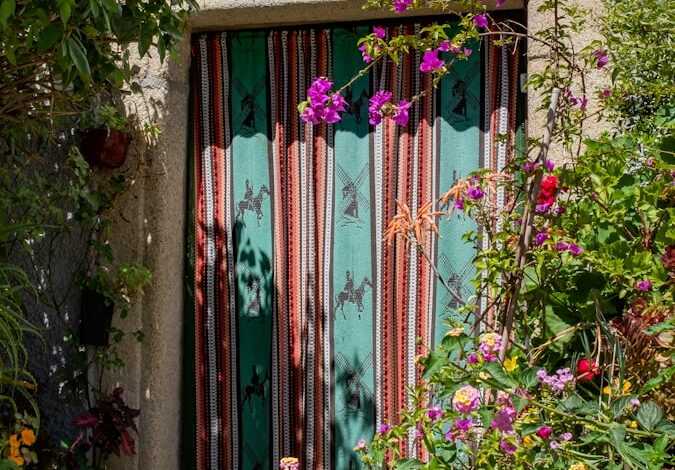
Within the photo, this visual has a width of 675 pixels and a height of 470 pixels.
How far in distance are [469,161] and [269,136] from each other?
2.82 ft

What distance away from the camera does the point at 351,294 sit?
410 cm

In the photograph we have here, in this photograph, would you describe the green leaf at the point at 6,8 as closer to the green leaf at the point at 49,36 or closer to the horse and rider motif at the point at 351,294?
the green leaf at the point at 49,36

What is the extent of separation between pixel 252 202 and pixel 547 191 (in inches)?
62.3

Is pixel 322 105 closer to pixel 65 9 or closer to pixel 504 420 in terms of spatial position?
pixel 65 9

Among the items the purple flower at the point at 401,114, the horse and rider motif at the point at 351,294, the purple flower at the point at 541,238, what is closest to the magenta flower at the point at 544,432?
the purple flower at the point at 541,238

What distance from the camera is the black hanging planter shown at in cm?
405

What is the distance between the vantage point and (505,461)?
9.04ft

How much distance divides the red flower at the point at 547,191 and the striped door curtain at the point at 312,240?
36.8 inches

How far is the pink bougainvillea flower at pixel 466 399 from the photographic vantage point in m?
2.54

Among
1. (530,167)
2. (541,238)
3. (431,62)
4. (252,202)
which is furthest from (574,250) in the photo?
(252,202)

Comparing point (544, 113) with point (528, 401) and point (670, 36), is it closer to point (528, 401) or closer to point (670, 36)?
point (670, 36)

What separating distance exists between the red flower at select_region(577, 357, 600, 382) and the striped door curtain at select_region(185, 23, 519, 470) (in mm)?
1096

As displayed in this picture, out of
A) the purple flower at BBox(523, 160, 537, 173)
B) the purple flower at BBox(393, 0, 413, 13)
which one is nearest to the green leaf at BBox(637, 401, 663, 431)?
the purple flower at BBox(523, 160, 537, 173)

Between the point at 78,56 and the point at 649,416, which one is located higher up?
the point at 78,56
